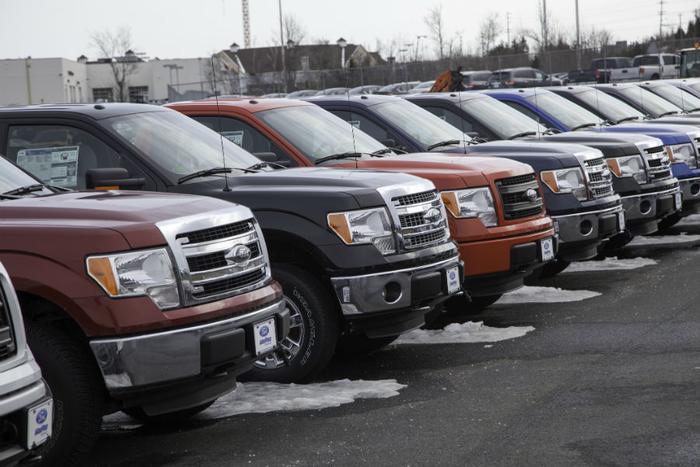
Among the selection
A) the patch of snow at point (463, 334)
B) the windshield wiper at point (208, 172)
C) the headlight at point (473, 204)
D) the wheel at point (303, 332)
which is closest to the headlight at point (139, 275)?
the wheel at point (303, 332)

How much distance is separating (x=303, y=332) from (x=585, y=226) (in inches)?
166

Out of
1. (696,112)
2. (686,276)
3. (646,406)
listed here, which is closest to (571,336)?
(646,406)

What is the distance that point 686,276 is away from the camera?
12.1 metres

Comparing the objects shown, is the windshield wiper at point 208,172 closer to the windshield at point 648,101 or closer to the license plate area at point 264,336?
the license plate area at point 264,336

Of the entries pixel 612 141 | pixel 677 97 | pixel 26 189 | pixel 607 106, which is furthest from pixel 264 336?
pixel 677 97

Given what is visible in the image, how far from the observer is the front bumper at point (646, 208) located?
512 inches

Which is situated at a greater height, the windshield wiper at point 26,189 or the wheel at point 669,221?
the windshield wiper at point 26,189

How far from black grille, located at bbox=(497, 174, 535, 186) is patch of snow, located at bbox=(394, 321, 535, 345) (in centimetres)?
114

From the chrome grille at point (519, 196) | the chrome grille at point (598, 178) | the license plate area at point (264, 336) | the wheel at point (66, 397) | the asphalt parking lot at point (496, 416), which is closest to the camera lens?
the wheel at point (66, 397)

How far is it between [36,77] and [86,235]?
67.4 m

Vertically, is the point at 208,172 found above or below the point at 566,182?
above

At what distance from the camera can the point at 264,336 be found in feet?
21.2

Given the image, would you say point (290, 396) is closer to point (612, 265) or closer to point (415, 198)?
point (415, 198)

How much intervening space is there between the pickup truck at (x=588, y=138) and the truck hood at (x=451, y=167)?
8.74 feet
